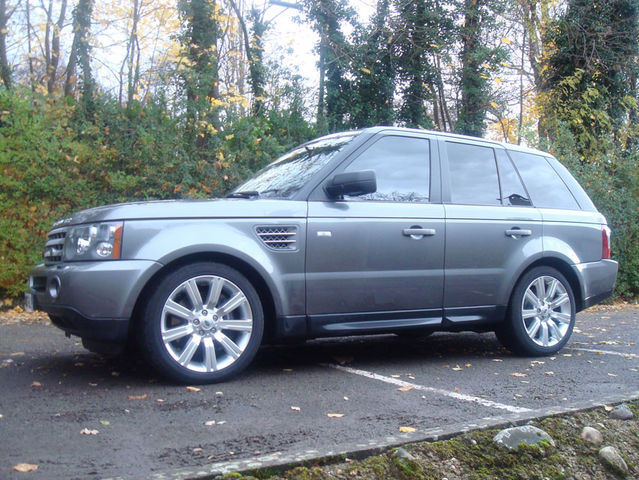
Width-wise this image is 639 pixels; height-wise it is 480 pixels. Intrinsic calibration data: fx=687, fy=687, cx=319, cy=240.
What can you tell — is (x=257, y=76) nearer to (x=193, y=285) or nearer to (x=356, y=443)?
(x=193, y=285)

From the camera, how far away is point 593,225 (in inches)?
260

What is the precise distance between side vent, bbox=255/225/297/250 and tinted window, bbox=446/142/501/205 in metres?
1.61

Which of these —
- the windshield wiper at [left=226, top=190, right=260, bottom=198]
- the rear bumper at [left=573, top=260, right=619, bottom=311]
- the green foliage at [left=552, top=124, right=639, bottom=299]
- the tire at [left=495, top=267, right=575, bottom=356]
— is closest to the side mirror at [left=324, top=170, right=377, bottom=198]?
the windshield wiper at [left=226, top=190, right=260, bottom=198]

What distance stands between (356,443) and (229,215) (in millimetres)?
2051

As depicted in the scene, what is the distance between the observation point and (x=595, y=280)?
21.2 ft

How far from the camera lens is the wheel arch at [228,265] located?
14.7 feet

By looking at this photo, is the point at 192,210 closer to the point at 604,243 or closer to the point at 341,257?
the point at 341,257

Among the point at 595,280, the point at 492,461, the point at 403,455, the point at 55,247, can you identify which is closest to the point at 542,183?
the point at 595,280

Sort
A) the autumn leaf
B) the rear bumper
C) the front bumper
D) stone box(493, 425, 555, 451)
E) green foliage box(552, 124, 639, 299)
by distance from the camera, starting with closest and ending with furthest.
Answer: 1. stone box(493, 425, 555, 451)
2. the autumn leaf
3. the front bumper
4. the rear bumper
5. green foliage box(552, 124, 639, 299)

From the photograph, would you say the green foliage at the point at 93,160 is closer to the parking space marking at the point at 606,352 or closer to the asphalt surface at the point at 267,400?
the asphalt surface at the point at 267,400

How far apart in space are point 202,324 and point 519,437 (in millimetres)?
2146

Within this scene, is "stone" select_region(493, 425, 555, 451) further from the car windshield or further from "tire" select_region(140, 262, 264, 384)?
the car windshield

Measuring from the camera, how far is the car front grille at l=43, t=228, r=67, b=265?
15.5 feet

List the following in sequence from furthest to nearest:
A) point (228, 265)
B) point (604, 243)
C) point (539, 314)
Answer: point (604, 243)
point (539, 314)
point (228, 265)
